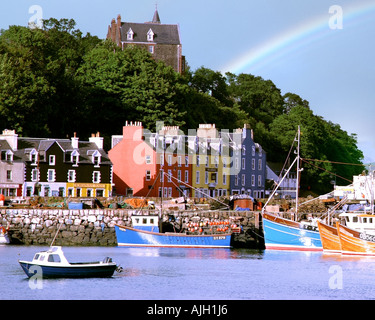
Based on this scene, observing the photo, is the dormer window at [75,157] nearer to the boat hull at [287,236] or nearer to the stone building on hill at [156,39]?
the boat hull at [287,236]

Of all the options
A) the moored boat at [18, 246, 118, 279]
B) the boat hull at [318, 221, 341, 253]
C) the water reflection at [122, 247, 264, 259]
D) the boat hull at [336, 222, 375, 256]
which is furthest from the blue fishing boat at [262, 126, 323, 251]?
the moored boat at [18, 246, 118, 279]

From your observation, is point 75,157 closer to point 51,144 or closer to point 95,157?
point 95,157

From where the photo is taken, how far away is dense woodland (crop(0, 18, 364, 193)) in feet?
322

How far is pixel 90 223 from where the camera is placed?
7544 centimetres

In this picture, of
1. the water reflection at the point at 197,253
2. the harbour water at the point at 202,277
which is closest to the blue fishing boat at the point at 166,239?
the water reflection at the point at 197,253

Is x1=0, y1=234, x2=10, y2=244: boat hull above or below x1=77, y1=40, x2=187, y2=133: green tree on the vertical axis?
below

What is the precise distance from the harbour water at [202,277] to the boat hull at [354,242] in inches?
24.3

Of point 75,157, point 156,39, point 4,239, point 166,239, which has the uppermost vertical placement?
point 156,39

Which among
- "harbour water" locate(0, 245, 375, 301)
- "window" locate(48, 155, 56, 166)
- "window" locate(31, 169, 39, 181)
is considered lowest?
"harbour water" locate(0, 245, 375, 301)

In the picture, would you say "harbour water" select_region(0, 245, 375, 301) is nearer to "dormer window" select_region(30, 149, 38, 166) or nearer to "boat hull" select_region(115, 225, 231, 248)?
"boat hull" select_region(115, 225, 231, 248)

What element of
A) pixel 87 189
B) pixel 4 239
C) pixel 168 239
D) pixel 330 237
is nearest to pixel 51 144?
pixel 87 189

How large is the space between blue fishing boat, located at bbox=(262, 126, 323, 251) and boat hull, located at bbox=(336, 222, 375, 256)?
214 inches

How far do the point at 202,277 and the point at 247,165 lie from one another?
57366mm
